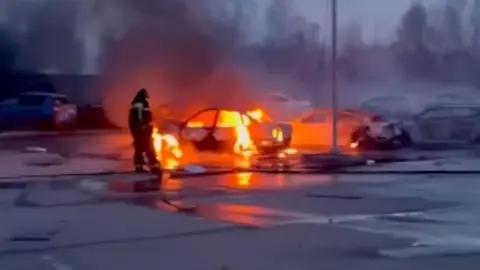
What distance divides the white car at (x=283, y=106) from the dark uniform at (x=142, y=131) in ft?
39.4

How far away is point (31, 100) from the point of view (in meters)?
36.1

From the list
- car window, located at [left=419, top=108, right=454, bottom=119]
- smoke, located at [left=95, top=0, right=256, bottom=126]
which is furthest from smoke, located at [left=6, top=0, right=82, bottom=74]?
car window, located at [left=419, top=108, right=454, bottom=119]

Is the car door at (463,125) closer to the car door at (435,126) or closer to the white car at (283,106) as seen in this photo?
the car door at (435,126)

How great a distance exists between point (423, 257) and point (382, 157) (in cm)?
1434

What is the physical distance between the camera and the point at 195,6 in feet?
113

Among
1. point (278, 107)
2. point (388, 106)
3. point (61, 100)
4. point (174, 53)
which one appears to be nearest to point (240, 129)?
point (278, 107)

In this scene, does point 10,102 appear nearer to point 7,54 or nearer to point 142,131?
point 7,54

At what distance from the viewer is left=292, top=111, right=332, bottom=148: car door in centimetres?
2780

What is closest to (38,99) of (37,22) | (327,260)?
(37,22)

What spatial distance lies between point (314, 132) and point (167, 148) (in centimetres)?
542

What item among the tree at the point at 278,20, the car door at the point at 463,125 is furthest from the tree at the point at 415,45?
the car door at the point at 463,125

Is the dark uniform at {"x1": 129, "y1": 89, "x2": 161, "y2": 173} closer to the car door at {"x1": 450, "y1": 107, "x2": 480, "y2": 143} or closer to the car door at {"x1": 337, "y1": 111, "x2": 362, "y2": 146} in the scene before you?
the car door at {"x1": 337, "y1": 111, "x2": 362, "y2": 146}

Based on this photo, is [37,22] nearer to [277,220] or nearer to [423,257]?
[277,220]

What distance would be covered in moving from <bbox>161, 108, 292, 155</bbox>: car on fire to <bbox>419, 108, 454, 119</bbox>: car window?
5.03m
